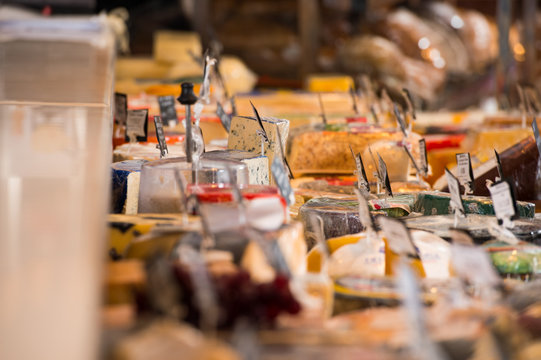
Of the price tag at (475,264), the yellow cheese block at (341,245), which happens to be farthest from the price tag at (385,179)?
the price tag at (475,264)

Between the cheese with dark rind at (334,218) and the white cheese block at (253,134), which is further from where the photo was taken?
the white cheese block at (253,134)

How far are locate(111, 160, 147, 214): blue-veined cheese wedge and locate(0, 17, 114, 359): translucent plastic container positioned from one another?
0.14 meters

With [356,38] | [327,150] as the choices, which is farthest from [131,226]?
[356,38]

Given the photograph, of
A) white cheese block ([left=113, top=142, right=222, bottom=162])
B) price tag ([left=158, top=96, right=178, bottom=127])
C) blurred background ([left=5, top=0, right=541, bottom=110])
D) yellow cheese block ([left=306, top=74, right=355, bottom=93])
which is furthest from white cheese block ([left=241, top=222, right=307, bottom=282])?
blurred background ([left=5, top=0, right=541, bottom=110])

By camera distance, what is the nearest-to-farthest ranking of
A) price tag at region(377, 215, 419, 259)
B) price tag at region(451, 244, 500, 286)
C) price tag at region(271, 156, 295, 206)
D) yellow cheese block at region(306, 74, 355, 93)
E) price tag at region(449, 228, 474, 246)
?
price tag at region(451, 244, 500, 286) → price tag at region(449, 228, 474, 246) → price tag at region(377, 215, 419, 259) → price tag at region(271, 156, 295, 206) → yellow cheese block at region(306, 74, 355, 93)

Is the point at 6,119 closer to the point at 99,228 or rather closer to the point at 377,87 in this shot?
the point at 99,228

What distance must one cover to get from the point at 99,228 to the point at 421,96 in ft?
20.1

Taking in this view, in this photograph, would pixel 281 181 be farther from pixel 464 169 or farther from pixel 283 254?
pixel 464 169

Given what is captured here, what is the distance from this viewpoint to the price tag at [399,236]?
1.47 meters

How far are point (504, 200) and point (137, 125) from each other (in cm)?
142

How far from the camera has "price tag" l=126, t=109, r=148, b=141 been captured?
2.71 m

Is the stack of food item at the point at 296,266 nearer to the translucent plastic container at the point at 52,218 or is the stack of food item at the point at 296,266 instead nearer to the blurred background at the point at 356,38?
the translucent plastic container at the point at 52,218

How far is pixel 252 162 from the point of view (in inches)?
80.7

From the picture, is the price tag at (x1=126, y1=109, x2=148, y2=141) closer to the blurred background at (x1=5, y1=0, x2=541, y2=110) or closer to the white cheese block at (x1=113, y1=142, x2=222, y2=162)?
the white cheese block at (x1=113, y1=142, x2=222, y2=162)
